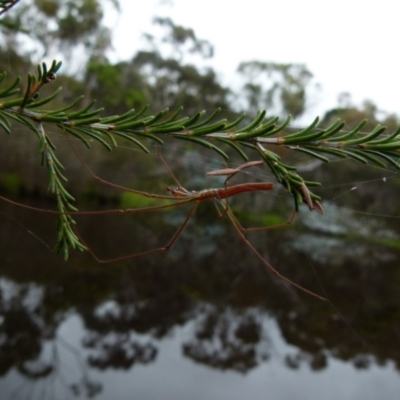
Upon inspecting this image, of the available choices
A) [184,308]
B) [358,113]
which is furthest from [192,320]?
[358,113]

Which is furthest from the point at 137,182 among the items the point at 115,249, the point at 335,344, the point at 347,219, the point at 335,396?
the point at 335,396

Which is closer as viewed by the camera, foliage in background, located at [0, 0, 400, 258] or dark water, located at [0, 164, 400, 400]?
foliage in background, located at [0, 0, 400, 258]

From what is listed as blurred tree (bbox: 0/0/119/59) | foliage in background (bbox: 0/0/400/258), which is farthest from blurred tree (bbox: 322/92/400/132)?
blurred tree (bbox: 0/0/119/59)

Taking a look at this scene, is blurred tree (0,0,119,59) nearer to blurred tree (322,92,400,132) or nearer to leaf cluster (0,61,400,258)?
blurred tree (322,92,400,132)

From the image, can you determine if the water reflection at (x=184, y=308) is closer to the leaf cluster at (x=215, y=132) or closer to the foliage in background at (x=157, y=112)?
the foliage in background at (x=157, y=112)

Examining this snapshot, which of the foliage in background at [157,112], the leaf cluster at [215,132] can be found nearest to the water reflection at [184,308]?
the foliage in background at [157,112]

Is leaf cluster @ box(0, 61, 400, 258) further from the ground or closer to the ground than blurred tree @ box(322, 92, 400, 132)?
closer to the ground

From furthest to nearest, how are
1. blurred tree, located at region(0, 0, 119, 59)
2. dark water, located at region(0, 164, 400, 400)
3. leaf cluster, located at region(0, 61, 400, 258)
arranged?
blurred tree, located at region(0, 0, 119, 59), dark water, located at region(0, 164, 400, 400), leaf cluster, located at region(0, 61, 400, 258)

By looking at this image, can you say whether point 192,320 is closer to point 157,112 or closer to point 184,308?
point 184,308
